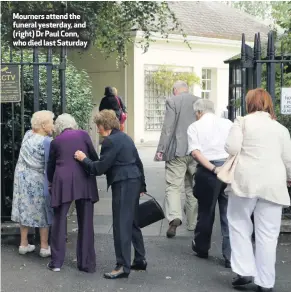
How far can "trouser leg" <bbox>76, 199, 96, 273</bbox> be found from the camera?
5926 millimetres

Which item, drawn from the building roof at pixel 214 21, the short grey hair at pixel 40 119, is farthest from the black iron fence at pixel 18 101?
the building roof at pixel 214 21

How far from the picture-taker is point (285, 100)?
7023 millimetres

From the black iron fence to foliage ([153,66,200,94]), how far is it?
1401cm

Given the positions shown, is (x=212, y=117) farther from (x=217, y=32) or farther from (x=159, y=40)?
(x=217, y=32)

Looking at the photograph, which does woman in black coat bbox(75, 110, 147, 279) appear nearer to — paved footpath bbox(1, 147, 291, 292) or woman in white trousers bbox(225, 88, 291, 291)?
paved footpath bbox(1, 147, 291, 292)

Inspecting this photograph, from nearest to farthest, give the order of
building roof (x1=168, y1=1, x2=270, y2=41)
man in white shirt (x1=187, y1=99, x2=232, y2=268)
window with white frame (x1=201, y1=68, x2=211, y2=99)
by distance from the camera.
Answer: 1. man in white shirt (x1=187, y1=99, x2=232, y2=268)
2. window with white frame (x1=201, y1=68, x2=211, y2=99)
3. building roof (x1=168, y1=1, x2=270, y2=41)

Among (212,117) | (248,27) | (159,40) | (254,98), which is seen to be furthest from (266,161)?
(248,27)

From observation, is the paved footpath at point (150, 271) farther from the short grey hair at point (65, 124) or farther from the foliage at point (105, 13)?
the foliage at point (105, 13)

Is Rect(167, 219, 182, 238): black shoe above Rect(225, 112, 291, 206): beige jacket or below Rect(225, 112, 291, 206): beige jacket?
below

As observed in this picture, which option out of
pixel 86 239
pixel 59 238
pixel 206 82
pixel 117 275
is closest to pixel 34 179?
pixel 59 238

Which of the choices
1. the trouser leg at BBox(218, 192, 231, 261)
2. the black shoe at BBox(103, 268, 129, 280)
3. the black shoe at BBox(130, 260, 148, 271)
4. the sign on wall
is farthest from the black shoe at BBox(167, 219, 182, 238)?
the sign on wall

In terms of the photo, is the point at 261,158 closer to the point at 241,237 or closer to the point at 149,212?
the point at 241,237

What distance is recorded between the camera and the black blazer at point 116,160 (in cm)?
555

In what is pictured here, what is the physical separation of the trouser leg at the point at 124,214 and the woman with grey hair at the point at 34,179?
1036 mm
